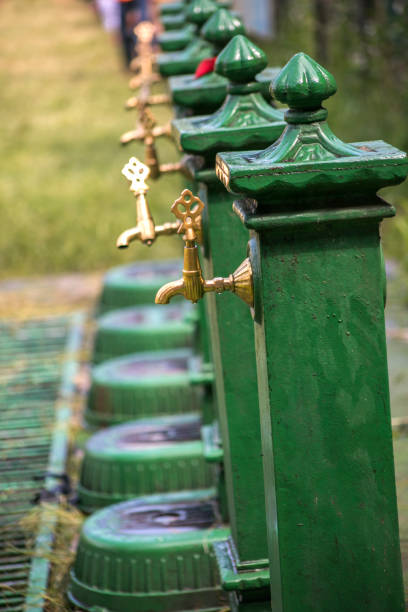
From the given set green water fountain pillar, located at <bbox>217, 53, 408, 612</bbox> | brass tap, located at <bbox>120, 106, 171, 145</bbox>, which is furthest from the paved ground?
brass tap, located at <bbox>120, 106, 171, 145</bbox>

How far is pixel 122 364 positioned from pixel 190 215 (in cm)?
319

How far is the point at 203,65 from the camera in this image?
9.81 ft

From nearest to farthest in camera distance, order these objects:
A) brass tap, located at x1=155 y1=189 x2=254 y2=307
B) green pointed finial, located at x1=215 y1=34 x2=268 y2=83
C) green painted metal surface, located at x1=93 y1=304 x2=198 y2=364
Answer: brass tap, located at x1=155 y1=189 x2=254 y2=307, green pointed finial, located at x1=215 y1=34 x2=268 y2=83, green painted metal surface, located at x1=93 y1=304 x2=198 y2=364

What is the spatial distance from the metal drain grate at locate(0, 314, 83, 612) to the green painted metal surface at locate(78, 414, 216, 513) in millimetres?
242

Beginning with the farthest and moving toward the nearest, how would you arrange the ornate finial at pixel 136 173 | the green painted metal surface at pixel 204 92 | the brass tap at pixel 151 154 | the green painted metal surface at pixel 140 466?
the green painted metal surface at pixel 140 466 → the brass tap at pixel 151 154 → the green painted metal surface at pixel 204 92 → the ornate finial at pixel 136 173

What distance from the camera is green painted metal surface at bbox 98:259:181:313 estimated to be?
629 centimetres

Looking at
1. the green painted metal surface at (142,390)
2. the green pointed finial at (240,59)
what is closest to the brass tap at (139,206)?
the green pointed finial at (240,59)

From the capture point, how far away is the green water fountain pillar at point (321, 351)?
1839 mm

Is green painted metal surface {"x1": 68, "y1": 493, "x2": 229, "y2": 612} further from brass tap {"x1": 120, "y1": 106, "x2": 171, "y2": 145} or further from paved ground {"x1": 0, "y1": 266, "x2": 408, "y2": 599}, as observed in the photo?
brass tap {"x1": 120, "y1": 106, "x2": 171, "y2": 145}

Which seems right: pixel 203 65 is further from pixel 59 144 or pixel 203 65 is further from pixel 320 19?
pixel 59 144

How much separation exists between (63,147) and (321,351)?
11.3 meters

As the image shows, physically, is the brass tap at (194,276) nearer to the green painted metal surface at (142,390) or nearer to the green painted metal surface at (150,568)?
the green painted metal surface at (150,568)

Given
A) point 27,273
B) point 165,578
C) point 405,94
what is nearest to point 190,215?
point 165,578

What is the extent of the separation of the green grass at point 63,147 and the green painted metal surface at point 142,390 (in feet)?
12.7
